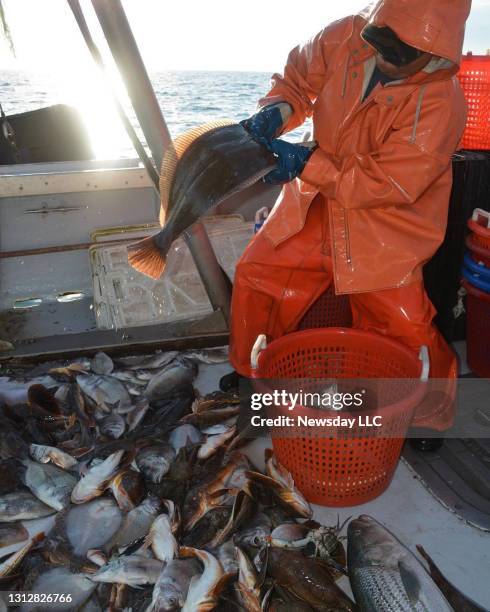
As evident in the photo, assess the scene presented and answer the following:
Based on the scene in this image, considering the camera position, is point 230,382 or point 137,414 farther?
point 230,382

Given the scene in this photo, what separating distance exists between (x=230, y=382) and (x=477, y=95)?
2237 mm

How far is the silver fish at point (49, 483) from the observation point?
2.35 m

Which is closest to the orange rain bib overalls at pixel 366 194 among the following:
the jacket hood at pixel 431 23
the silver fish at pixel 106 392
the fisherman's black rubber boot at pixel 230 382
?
the jacket hood at pixel 431 23

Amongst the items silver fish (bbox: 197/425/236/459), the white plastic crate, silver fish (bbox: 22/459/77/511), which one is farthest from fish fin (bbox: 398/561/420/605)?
the white plastic crate

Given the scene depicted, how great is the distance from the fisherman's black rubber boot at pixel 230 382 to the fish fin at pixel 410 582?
1441 mm

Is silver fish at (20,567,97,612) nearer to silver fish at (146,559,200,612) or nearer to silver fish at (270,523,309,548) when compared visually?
silver fish at (146,559,200,612)

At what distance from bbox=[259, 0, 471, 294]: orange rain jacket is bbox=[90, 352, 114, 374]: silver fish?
129 cm

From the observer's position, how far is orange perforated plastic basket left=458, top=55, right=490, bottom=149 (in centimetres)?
313

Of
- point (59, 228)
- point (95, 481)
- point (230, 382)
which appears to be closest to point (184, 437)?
point (95, 481)

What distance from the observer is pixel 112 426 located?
2762mm

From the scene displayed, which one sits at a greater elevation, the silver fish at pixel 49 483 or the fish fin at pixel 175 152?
the fish fin at pixel 175 152

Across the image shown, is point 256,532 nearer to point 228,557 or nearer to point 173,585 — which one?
point 228,557

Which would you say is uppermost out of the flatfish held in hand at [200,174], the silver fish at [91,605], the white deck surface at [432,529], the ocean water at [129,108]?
the flatfish held in hand at [200,174]

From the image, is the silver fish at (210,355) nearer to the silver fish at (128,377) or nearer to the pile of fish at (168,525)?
the silver fish at (128,377)
